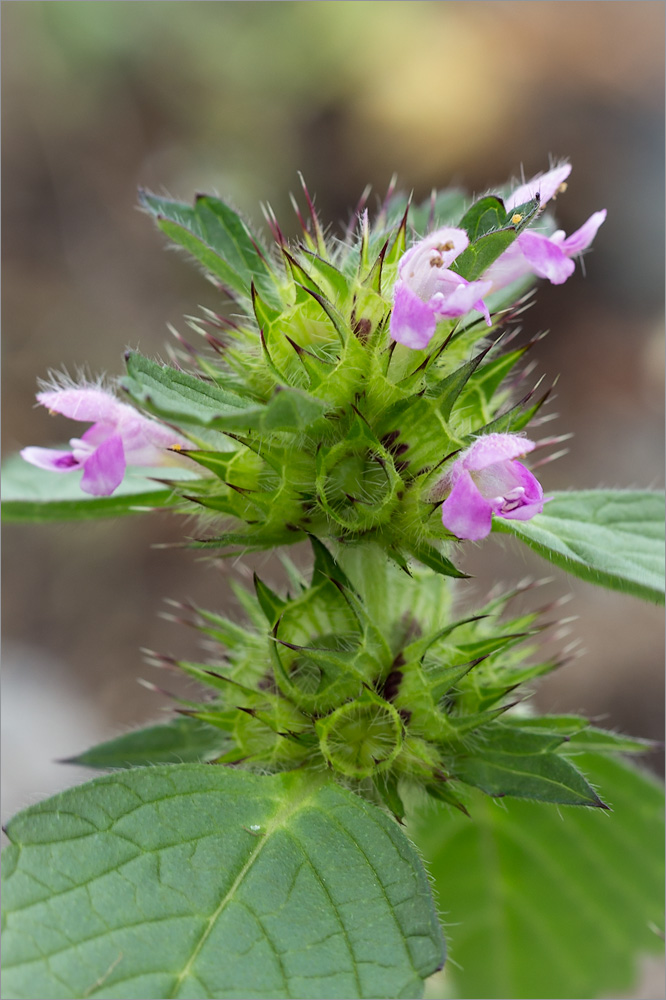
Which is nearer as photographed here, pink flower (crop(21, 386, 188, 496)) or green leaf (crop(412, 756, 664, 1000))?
pink flower (crop(21, 386, 188, 496))

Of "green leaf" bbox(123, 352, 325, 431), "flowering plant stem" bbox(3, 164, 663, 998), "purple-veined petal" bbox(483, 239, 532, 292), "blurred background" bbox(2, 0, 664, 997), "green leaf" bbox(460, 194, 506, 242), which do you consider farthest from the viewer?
"blurred background" bbox(2, 0, 664, 997)

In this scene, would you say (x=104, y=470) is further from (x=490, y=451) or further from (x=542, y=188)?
(x=542, y=188)

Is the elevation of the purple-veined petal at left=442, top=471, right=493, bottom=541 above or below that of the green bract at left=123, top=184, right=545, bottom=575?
below

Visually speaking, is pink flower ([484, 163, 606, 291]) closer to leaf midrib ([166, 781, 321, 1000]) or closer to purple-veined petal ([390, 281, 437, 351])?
purple-veined petal ([390, 281, 437, 351])

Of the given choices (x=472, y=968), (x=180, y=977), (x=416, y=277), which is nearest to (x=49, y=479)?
(x=416, y=277)

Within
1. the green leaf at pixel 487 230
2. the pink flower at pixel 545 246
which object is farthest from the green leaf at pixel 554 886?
the green leaf at pixel 487 230

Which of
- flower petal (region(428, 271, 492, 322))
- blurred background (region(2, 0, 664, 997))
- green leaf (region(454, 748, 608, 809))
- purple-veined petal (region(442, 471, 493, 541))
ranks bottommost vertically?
green leaf (region(454, 748, 608, 809))

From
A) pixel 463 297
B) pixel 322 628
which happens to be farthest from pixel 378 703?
pixel 463 297

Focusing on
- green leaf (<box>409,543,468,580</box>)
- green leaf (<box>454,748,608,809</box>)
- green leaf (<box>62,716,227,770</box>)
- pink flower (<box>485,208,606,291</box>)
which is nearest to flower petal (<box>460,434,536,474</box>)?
green leaf (<box>409,543,468,580</box>)
